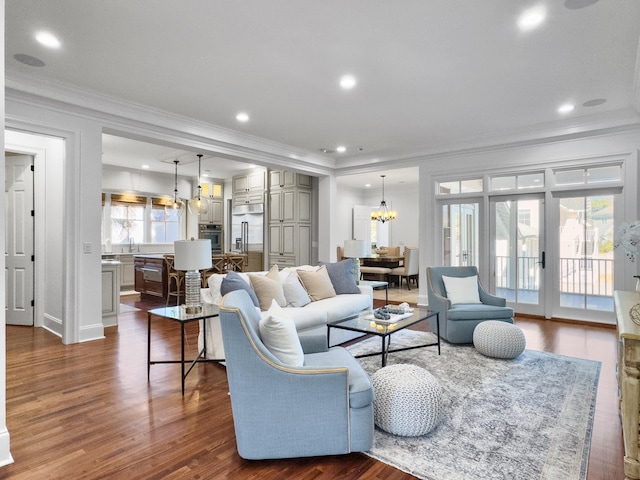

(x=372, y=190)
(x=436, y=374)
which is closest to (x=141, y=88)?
(x=436, y=374)

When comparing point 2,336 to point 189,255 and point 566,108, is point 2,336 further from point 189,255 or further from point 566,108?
point 566,108

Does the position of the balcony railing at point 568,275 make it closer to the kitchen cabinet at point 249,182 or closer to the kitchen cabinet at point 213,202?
the kitchen cabinet at point 249,182

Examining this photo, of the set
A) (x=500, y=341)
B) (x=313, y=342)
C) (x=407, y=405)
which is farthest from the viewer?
(x=500, y=341)

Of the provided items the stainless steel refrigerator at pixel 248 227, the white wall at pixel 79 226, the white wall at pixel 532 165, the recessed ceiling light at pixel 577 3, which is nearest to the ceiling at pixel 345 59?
the recessed ceiling light at pixel 577 3

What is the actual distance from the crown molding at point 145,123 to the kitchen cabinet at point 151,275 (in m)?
2.66

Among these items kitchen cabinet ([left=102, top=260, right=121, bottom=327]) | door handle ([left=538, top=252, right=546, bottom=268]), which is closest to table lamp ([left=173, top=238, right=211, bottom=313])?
kitchen cabinet ([left=102, top=260, right=121, bottom=327])

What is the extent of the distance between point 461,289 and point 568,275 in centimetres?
215

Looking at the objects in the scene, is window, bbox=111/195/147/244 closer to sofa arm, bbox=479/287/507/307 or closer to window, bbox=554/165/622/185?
sofa arm, bbox=479/287/507/307

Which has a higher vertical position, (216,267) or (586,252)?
(586,252)

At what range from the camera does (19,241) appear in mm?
5113

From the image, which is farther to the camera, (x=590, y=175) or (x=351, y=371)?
(x=590, y=175)

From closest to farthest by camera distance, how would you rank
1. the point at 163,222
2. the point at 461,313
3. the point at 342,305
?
the point at 461,313
the point at 342,305
the point at 163,222

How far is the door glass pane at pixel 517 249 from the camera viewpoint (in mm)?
5750

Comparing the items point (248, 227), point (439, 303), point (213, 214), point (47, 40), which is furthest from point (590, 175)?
point (213, 214)
